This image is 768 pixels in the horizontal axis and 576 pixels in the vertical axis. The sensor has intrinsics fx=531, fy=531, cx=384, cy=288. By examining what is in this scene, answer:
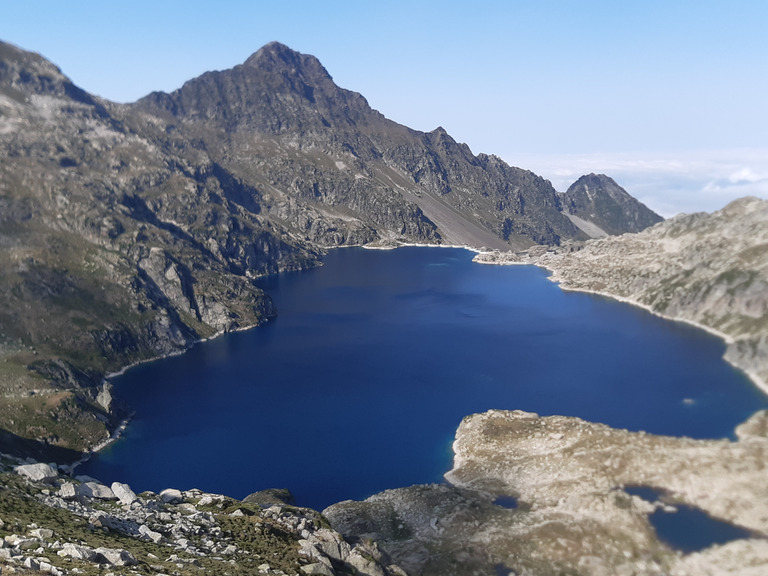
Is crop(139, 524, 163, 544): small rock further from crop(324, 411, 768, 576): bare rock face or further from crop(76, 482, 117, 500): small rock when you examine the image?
crop(324, 411, 768, 576): bare rock face

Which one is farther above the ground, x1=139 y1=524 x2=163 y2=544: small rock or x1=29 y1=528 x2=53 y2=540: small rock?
x1=29 y1=528 x2=53 y2=540: small rock

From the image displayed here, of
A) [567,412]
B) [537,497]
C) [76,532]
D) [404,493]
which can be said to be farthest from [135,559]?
[567,412]

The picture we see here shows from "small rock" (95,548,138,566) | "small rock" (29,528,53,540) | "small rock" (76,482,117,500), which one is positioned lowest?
"small rock" (76,482,117,500)

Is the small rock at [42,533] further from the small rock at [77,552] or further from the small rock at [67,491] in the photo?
the small rock at [67,491]

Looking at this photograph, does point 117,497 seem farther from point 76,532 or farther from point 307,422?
point 307,422

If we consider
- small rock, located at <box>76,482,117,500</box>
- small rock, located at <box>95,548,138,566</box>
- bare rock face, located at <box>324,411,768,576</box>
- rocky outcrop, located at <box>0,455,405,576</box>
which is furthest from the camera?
bare rock face, located at <box>324,411,768,576</box>

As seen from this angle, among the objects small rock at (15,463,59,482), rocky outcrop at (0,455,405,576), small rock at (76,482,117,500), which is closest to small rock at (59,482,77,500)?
rocky outcrop at (0,455,405,576)
